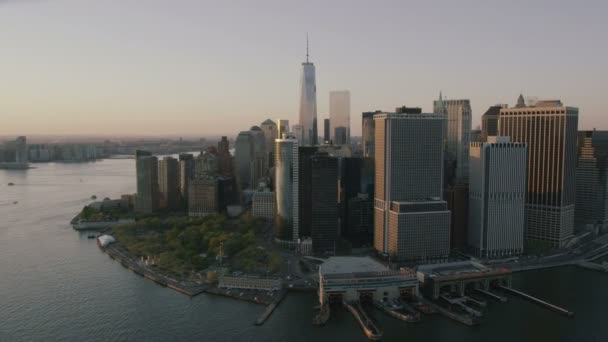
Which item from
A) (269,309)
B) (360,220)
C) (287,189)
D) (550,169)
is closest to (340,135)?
(287,189)

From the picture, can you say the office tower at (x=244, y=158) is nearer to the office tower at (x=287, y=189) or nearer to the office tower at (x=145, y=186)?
the office tower at (x=145, y=186)

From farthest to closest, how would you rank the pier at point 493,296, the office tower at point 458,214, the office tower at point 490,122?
1. the office tower at point 490,122
2. the office tower at point 458,214
3. the pier at point 493,296

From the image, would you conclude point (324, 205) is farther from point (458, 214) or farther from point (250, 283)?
point (250, 283)

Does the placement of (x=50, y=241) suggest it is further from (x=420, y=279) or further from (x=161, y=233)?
(x=420, y=279)

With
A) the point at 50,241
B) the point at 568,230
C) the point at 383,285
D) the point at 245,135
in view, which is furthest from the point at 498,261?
the point at 245,135

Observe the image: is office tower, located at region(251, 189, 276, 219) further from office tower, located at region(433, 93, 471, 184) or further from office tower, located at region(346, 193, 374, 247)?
office tower, located at region(433, 93, 471, 184)

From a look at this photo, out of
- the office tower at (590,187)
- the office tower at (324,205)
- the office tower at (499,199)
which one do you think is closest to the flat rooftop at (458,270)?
the office tower at (499,199)
